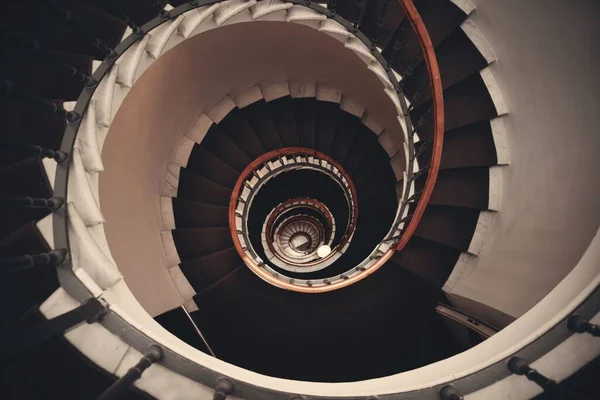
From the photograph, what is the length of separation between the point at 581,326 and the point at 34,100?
10.7 ft

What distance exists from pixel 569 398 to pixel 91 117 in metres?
3.31

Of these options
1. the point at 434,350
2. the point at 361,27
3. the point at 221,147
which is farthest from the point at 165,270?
the point at 361,27

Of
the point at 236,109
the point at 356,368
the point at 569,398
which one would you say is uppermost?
the point at 236,109

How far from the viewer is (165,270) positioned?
5.21m

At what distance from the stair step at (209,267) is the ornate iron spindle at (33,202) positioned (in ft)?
11.4

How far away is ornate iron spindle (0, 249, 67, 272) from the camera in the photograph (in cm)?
169

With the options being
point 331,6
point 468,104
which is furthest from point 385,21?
point 468,104

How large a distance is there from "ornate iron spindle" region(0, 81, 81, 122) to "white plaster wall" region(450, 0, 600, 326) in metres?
4.02

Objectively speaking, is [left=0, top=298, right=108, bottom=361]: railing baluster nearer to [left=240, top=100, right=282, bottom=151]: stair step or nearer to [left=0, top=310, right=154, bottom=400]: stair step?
[left=0, top=310, right=154, bottom=400]: stair step

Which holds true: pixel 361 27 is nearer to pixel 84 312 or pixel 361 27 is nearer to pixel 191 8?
pixel 191 8

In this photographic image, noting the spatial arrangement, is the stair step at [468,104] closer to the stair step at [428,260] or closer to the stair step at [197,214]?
the stair step at [428,260]

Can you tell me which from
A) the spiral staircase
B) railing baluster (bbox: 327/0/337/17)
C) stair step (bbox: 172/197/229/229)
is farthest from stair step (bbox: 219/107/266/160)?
railing baluster (bbox: 327/0/337/17)

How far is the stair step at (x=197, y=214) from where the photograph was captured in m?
5.62

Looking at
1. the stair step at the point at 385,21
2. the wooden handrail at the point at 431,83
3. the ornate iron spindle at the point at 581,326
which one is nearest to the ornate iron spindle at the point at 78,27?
the wooden handrail at the point at 431,83
